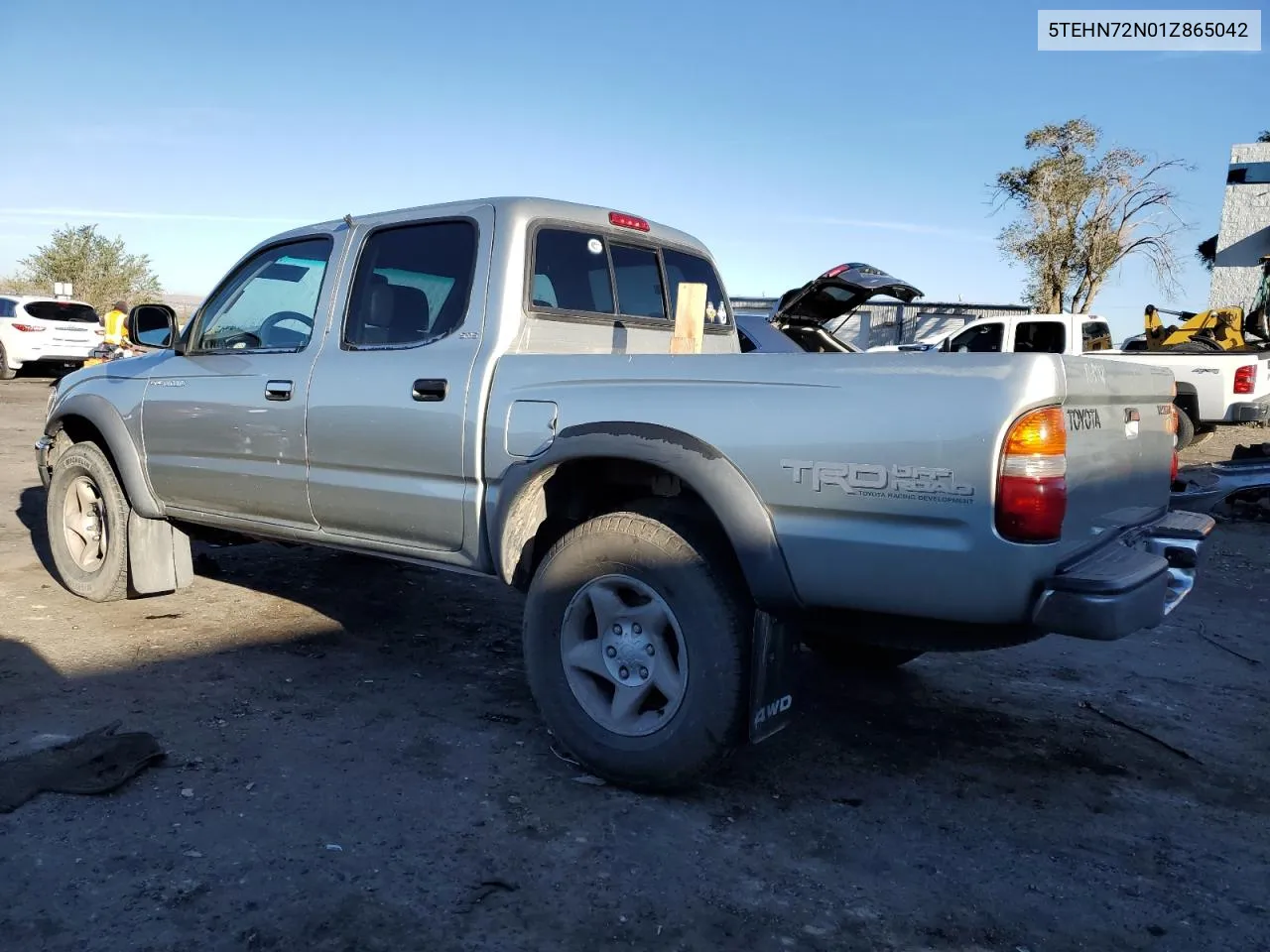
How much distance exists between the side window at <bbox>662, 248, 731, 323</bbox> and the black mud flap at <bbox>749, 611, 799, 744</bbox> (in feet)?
6.33

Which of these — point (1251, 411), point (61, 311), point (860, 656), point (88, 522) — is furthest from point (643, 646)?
point (61, 311)

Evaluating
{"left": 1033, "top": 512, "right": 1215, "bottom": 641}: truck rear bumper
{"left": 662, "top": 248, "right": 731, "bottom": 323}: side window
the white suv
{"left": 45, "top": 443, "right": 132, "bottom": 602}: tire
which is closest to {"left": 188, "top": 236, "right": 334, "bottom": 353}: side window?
{"left": 45, "top": 443, "right": 132, "bottom": 602}: tire

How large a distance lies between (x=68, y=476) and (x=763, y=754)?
4067 mm

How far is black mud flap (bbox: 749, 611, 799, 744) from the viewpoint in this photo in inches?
119

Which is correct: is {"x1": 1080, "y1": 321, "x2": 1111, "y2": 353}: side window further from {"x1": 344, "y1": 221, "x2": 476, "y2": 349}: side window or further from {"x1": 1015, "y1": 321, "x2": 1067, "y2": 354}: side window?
{"x1": 344, "y1": 221, "x2": 476, "y2": 349}: side window

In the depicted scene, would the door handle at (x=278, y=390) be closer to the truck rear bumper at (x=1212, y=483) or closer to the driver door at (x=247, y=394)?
the driver door at (x=247, y=394)

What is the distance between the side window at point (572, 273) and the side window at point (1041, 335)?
9.97m

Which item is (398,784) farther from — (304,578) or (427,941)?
(304,578)

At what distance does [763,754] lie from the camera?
3.61 meters

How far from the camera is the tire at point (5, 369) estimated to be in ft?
64.9

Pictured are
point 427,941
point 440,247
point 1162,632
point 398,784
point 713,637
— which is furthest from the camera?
point 1162,632

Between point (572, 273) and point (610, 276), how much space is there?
279 millimetres

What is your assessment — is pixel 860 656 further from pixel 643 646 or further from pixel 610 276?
pixel 610 276

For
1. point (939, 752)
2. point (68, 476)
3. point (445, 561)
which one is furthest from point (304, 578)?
point (939, 752)
